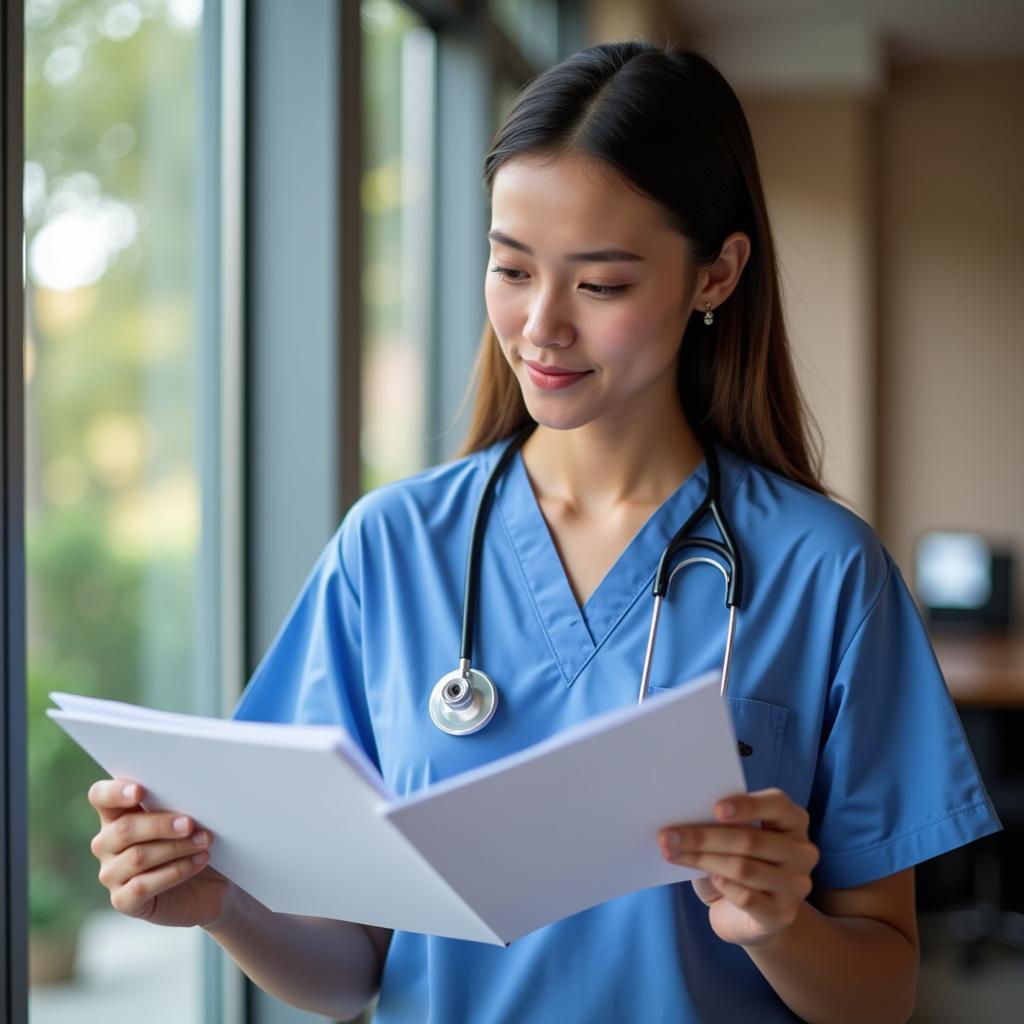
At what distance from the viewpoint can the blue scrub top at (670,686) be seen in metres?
0.96

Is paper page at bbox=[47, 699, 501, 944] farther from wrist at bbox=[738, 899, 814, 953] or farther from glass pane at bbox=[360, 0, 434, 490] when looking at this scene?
glass pane at bbox=[360, 0, 434, 490]

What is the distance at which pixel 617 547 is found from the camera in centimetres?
109

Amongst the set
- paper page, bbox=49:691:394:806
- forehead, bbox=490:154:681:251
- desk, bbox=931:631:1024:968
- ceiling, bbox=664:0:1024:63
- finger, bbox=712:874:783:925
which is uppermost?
ceiling, bbox=664:0:1024:63

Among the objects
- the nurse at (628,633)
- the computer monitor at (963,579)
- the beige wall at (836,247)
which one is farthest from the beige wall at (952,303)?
the nurse at (628,633)

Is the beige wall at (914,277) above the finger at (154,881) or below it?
above

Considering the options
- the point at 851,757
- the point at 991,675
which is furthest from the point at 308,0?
the point at 991,675

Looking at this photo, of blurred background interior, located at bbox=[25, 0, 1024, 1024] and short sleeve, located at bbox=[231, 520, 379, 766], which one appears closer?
short sleeve, located at bbox=[231, 520, 379, 766]

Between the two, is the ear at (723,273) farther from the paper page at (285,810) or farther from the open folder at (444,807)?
the paper page at (285,810)

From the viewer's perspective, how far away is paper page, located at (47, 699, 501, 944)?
0.70m

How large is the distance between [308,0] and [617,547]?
100 centimetres

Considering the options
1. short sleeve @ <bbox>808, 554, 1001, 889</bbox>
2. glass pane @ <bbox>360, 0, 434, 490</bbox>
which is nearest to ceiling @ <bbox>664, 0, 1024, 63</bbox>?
glass pane @ <bbox>360, 0, 434, 490</bbox>

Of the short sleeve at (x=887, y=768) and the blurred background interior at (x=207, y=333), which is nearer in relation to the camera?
the short sleeve at (x=887, y=768)

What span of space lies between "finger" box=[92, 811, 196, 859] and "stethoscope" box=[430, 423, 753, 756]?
0.24 metres

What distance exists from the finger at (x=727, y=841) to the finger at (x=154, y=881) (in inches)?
12.4
